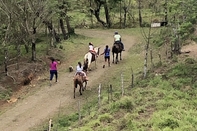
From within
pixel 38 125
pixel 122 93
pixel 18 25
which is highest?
pixel 18 25

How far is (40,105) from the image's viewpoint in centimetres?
1811

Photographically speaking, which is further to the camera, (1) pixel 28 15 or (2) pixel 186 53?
(1) pixel 28 15

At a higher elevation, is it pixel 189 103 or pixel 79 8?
pixel 79 8

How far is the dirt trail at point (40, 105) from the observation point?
16.1 m

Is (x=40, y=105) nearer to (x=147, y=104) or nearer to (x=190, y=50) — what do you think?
(x=147, y=104)

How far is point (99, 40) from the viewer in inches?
1431

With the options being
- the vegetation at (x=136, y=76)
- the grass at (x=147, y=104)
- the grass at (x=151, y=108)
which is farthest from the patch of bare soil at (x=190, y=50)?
the grass at (x=151, y=108)

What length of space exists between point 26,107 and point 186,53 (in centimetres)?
1118

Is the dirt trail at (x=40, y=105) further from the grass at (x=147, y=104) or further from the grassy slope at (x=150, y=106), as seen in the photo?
the grassy slope at (x=150, y=106)

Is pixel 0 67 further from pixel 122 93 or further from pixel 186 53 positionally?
pixel 186 53

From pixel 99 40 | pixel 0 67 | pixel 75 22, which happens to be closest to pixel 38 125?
pixel 0 67

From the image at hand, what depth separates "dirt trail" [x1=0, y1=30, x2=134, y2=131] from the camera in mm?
16078

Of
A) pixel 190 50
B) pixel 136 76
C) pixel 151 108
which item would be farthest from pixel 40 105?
pixel 190 50

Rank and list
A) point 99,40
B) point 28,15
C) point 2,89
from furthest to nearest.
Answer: point 99,40 < point 28,15 < point 2,89
